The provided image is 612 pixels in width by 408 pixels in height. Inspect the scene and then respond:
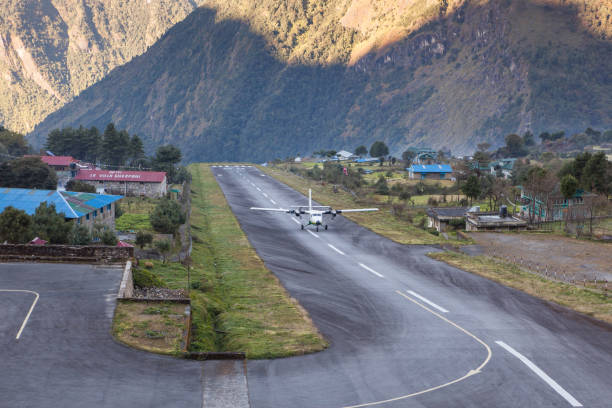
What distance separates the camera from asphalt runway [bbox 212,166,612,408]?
20406 millimetres

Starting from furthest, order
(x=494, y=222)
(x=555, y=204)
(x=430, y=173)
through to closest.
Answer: (x=430, y=173), (x=555, y=204), (x=494, y=222)

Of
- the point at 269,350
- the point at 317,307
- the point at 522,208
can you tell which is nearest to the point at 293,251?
the point at 317,307

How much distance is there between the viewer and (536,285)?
40406 millimetres

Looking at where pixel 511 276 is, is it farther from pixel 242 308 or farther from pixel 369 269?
pixel 242 308

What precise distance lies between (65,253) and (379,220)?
47282mm

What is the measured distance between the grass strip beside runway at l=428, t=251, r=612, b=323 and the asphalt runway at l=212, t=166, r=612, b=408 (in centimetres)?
120

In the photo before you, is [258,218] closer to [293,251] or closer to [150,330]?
[293,251]

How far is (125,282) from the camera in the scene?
101 feet

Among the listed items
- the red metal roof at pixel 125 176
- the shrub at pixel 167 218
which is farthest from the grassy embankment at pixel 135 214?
the red metal roof at pixel 125 176

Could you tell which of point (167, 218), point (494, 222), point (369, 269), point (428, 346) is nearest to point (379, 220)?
point (494, 222)

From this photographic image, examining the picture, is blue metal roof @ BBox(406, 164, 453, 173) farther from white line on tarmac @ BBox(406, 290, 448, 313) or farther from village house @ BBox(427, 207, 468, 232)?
white line on tarmac @ BBox(406, 290, 448, 313)

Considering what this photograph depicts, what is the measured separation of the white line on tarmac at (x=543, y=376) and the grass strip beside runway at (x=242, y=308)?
27.2ft

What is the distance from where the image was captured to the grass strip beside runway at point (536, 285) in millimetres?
34184

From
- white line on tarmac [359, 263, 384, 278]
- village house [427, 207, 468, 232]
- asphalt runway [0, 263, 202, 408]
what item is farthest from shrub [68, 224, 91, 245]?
village house [427, 207, 468, 232]
